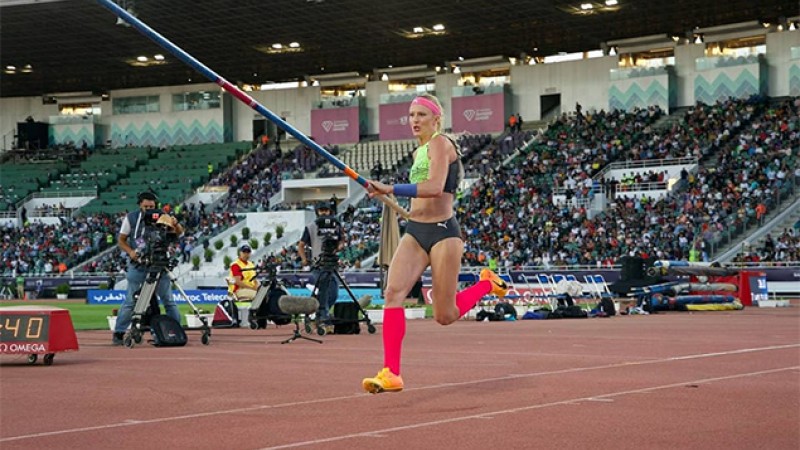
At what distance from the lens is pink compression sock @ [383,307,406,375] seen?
31.6ft

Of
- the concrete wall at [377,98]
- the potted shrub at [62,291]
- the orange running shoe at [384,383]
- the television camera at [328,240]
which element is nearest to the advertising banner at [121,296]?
the potted shrub at [62,291]

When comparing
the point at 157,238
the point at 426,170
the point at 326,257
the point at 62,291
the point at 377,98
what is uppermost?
the point at 377,98

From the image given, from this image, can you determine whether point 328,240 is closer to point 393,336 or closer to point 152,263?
point 152,263

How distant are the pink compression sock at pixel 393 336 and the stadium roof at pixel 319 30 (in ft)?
143

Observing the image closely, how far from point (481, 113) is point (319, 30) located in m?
11.0

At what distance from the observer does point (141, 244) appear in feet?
57.6

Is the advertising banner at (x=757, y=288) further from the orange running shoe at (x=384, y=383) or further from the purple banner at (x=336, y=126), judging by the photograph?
the purple banner at (x=336, y=126)

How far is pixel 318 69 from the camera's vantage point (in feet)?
232

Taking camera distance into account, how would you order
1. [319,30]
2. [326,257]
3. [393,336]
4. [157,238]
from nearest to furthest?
[393,336], [157,238], [326,257], [319,30]

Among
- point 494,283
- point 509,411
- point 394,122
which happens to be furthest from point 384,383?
point 394,122

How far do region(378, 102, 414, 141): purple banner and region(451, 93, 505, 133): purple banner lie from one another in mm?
→ 3014

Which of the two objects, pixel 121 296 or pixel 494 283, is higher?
pixel 494 283

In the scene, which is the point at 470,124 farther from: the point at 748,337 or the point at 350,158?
the point at 748,337

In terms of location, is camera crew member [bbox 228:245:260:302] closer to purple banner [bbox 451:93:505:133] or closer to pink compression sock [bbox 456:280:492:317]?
pink compression sock [bbox 456:280:492:317]
